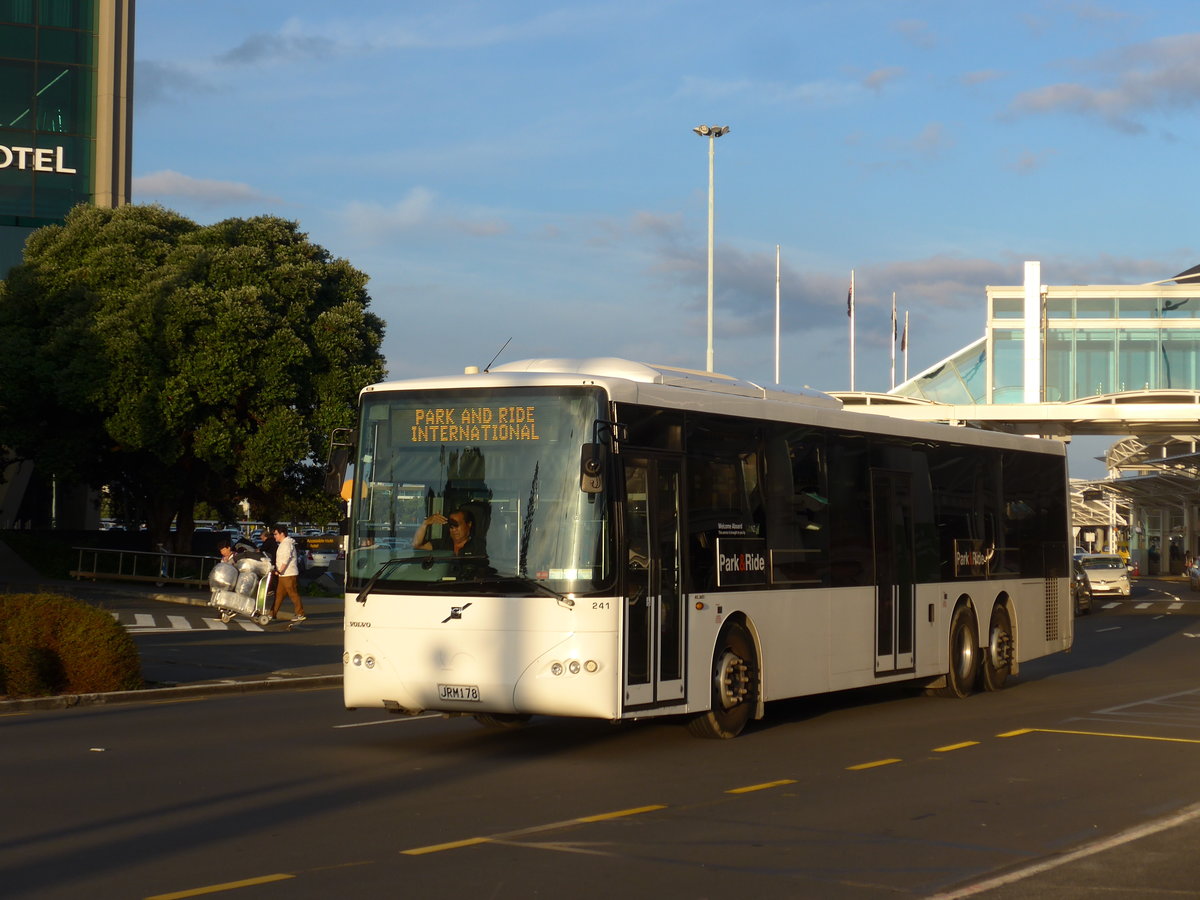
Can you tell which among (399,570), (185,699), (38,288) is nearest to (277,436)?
(38,288)

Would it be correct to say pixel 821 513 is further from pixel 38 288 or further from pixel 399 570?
pixel 38 288

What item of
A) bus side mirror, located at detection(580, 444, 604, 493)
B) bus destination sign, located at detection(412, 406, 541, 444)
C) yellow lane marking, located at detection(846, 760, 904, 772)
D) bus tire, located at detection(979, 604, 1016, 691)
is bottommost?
yellow lane marking, located at detection(846, 760, 904, 772)

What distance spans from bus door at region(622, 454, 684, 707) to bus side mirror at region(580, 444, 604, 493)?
1.40ft

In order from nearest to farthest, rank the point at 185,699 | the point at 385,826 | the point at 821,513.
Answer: the point at 385,826
the point at 821,513
the point at 185,699

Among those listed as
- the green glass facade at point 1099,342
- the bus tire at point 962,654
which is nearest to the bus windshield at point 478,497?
the bus tire at point 962,654

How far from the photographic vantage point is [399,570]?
12398 millimetres

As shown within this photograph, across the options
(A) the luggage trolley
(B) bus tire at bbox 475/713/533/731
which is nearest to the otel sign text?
(A) the luggage trolley

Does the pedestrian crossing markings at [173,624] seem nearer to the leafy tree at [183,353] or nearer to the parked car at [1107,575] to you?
the leafy tree at [183,353]

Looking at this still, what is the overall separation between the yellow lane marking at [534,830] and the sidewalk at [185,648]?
811 cm

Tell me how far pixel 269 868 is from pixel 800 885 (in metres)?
2.68

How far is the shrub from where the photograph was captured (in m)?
15.7

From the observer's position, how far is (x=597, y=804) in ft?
32.7

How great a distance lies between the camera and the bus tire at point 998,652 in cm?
1838

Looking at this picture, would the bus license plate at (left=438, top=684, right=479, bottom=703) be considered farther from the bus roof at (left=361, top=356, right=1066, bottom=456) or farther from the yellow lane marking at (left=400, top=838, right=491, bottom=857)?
the yellow lane marking at (left=400, top=838, right=491, bottom=857)
